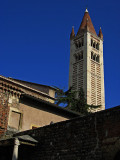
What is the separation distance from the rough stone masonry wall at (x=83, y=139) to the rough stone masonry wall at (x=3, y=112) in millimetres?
2583

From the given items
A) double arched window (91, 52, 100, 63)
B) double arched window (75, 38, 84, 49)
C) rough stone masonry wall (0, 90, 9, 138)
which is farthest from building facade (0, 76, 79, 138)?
double arched window (75, 38, 84, 49)

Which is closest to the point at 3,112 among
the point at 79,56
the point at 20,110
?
the point at 20,110

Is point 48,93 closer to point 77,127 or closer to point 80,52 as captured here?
point 77,127

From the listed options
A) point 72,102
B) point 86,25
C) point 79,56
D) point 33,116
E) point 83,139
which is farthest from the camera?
point 86,25

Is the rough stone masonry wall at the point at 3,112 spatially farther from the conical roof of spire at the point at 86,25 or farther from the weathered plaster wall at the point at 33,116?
the conical roof of spire at the point at 86,25

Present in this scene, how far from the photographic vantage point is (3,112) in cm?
1260

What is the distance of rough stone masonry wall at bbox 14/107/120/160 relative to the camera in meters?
7.61

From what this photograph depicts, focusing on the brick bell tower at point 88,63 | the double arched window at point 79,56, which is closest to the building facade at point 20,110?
the brick bell tower at point 88,63

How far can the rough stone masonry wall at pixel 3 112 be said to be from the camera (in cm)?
1224

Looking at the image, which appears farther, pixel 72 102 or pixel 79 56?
pixel 79 56

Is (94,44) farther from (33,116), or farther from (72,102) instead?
(33,116)

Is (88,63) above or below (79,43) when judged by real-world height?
below

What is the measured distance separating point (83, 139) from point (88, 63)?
34.3 meters

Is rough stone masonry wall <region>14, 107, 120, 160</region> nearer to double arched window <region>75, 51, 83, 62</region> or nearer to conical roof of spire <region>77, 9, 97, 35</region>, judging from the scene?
double arched window <region>75, 51, 83, 62</region>
